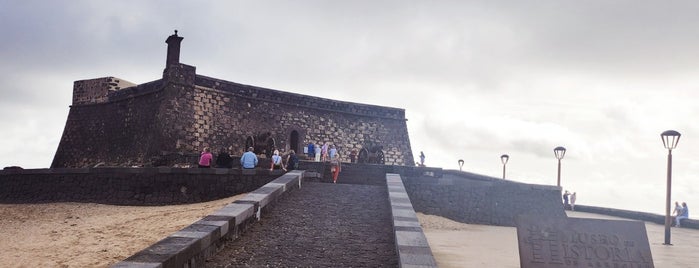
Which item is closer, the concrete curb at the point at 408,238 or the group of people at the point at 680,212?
the concrete curb at the point at 408,238

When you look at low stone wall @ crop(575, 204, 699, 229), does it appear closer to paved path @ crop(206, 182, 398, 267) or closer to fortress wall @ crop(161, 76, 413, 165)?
fortress wall @ crop(161, 76, 413, 165)

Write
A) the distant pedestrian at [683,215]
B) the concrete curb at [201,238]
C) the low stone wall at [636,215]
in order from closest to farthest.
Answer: the concrete curb at [201,238] → the low stone wall at [636,215] → the distant pedestrian at [683,215]

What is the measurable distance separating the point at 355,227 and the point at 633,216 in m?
17.9

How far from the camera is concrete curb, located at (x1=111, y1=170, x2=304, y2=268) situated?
5.52 m

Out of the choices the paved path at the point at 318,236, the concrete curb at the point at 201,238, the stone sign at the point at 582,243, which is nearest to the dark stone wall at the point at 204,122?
the paved path at the point at 318,236

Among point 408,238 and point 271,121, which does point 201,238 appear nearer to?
point 408,238

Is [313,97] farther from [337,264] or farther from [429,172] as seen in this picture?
[337,264]

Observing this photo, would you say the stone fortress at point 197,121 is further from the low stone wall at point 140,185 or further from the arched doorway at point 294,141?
the low stone wall at point 140,185

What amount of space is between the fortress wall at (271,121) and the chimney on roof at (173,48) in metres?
1.13

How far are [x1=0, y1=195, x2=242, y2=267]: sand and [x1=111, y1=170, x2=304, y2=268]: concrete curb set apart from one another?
195cm

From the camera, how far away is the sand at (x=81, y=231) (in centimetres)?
912

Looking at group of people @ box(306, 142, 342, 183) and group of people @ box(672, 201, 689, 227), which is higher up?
→ group of people @ box(306, 142, 342, 183)

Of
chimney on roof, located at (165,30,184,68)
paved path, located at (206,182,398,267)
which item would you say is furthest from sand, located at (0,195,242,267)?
chimney on roof, located at (165,30,184,68)

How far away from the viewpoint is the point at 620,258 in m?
6.27
